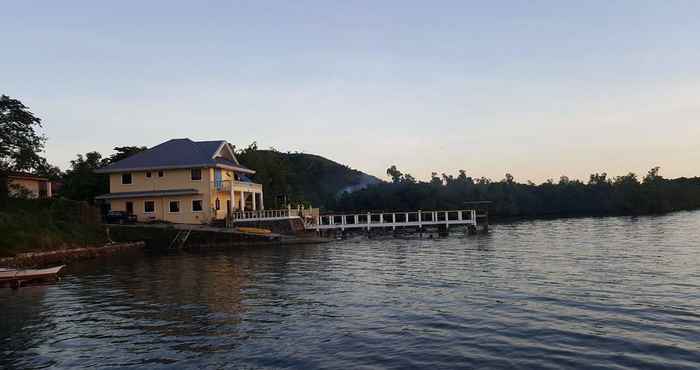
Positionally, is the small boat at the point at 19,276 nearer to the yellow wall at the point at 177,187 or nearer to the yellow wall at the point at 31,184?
the yellow wall at the point at 177,187

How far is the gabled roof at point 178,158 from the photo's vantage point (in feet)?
159

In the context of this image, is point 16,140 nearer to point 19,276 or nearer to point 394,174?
Answer: point 19,276

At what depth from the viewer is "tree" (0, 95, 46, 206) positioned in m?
44.6

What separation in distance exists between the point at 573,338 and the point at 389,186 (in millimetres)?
98078

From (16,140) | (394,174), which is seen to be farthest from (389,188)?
(16,140)

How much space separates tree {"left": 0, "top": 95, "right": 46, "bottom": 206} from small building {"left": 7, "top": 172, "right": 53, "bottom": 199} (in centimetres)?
237

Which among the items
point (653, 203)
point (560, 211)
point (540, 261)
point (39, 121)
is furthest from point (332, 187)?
point (540, 261)

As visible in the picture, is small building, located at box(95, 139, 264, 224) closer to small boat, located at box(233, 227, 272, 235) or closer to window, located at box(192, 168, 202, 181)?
window, located at box(192, 168, 202, 181)

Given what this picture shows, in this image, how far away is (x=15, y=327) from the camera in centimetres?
1498

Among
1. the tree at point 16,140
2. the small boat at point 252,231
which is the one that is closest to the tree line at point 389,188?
the tree at point 16,140

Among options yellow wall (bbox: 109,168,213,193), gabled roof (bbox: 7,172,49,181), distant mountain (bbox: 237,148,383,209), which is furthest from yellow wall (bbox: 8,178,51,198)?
distant mountain (bbox: 237,148,383,209)

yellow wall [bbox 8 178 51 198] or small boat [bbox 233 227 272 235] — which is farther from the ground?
yellow wall [bbox 8 178 51 198]

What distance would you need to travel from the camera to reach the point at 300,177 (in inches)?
5128

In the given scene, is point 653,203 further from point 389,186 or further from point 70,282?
point 70,282
